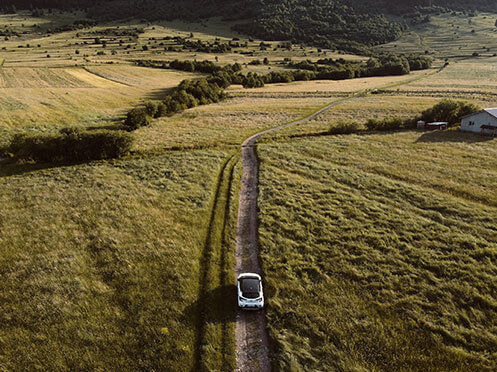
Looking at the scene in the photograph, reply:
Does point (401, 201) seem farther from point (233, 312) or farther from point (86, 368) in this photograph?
point (86, 368)

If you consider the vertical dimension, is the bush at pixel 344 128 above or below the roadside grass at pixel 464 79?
below

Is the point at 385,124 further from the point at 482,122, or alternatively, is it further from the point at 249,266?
the point at 249,266

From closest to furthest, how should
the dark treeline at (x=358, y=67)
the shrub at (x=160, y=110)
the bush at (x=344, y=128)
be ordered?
the bush at (x=344, y=128) < the shrub at (x=160, y=110) < the dark treeline at (x=358, y=67)

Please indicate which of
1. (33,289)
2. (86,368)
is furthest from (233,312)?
(33,289)

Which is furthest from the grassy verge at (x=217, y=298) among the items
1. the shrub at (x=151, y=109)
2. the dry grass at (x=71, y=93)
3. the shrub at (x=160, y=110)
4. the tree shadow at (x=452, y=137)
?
the dry grass at (x=71, y=93)

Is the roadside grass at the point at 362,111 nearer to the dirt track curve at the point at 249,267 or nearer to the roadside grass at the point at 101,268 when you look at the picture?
the dirt track curve at the point at 249,267

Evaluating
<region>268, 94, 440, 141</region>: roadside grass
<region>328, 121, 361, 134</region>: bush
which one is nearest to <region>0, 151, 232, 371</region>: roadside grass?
<region>268, 94, 440, 141</region>: roadside grass
